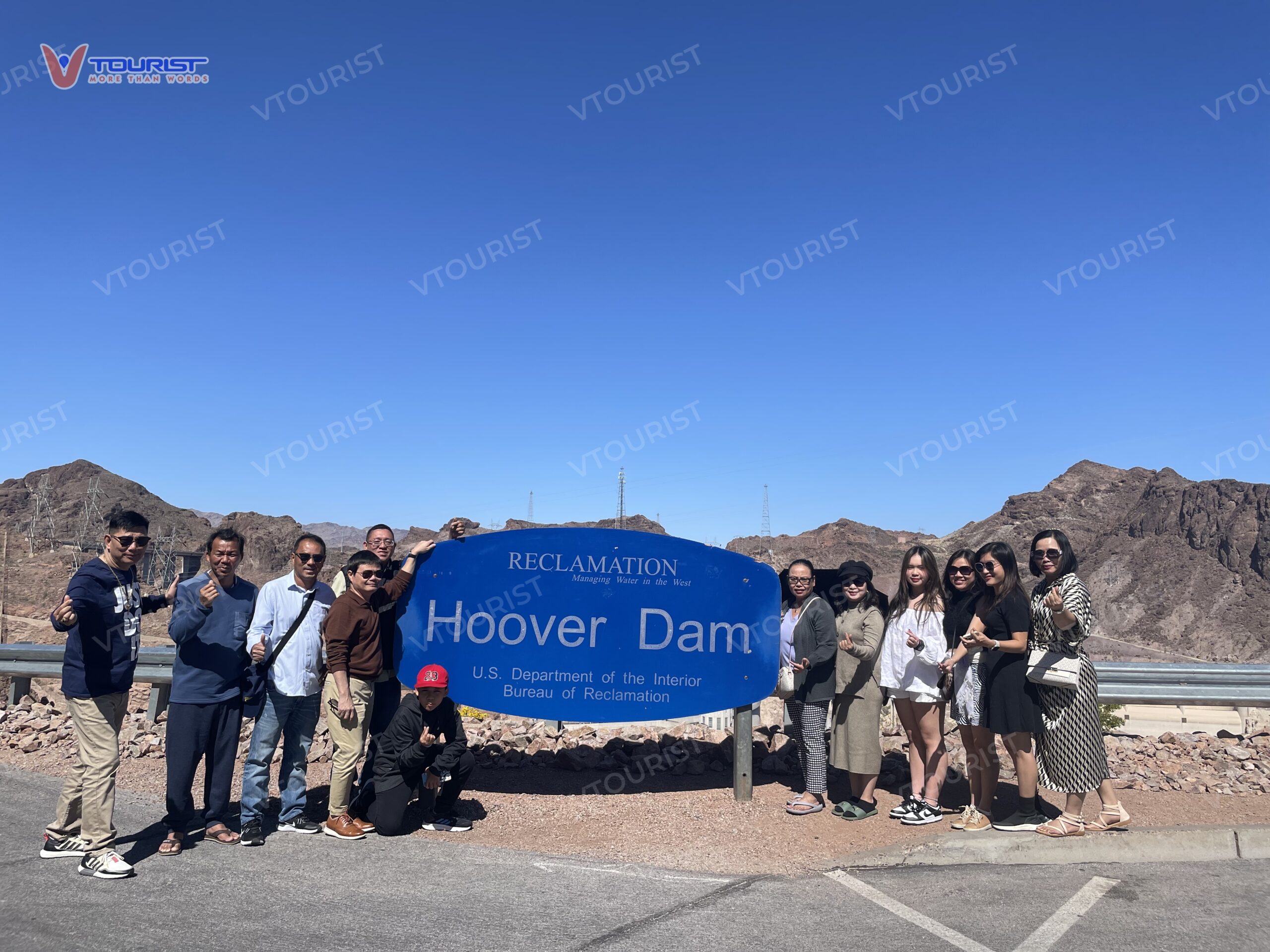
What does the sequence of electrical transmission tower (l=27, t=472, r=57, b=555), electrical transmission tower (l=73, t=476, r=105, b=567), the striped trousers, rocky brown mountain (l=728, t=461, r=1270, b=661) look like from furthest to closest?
electrical transmission tower (l=73, t=476, r=105, b=567), electrical transmission tower (l=27, t=472, r=57, b=555), rocky brown mountain (l=728, t=461, r=1270, b=661), the striped trousers

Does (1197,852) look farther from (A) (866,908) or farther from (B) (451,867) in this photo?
(B) (451,867)

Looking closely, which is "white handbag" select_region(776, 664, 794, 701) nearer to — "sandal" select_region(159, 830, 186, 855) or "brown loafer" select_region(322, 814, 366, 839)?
"brown loafer" select_region(322, 814, 366, 839)

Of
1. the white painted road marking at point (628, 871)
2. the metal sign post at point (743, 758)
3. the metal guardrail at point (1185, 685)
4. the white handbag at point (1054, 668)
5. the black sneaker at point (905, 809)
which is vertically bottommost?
the white painted road marking at point (628, 871)

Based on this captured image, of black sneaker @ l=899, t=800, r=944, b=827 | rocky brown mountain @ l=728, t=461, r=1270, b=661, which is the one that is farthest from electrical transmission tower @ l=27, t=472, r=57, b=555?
black sneaker @ l=899, t=800, r=944, b=827

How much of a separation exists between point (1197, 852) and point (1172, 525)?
9152 cm

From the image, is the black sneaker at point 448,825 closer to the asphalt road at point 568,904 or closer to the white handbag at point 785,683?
the asphalt road at point 568,904

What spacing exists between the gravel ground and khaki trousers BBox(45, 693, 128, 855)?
98cm

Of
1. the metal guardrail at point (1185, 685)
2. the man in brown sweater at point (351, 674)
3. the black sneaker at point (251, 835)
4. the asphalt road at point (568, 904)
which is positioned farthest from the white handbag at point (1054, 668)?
the black sneaker at point (251, 835)

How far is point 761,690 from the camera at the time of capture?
5.87 metres

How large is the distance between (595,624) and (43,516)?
132 metres

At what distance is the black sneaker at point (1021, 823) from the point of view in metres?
4.97

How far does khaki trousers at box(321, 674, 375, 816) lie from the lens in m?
5.04

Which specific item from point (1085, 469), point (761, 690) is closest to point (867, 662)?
point (761, 690)

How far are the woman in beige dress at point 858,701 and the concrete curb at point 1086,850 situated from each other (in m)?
0.70
